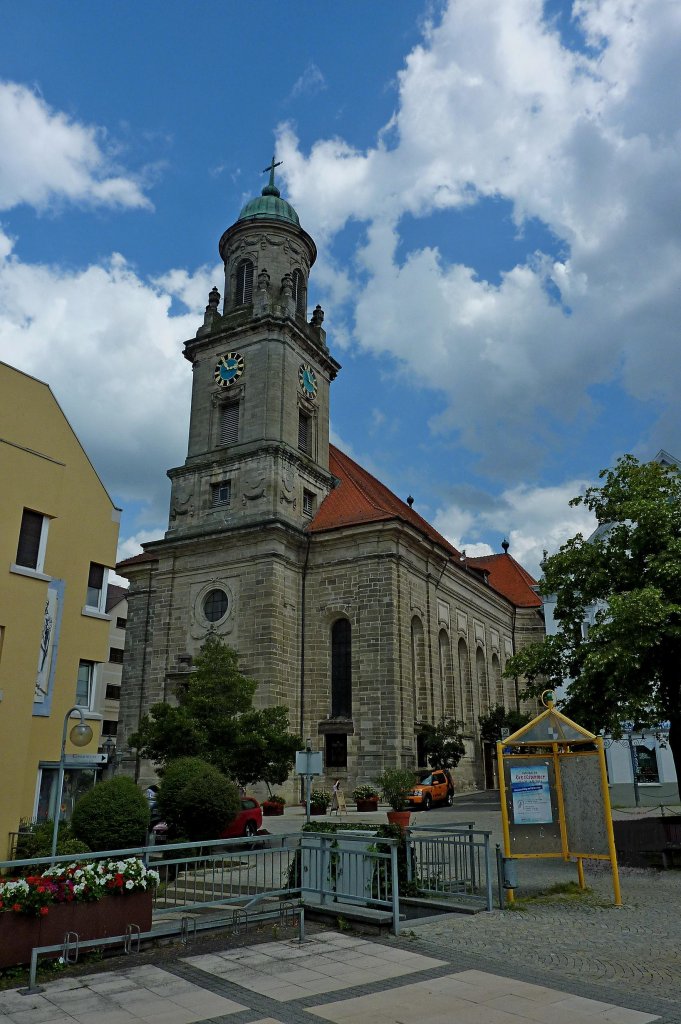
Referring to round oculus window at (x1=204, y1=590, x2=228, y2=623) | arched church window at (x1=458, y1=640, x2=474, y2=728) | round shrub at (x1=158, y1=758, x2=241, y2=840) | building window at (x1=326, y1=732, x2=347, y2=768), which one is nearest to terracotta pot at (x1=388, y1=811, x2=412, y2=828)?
round shrub at (x1=158, y1=758, x2=241, y2=840)

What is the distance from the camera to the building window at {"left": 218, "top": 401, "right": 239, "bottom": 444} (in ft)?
128

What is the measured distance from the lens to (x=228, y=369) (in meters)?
40.0

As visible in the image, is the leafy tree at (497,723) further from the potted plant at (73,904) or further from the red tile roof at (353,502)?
the potted plant at (73,904)

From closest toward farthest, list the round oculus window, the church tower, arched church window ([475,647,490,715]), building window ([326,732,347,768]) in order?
1. building window ([326,732,347,768])
2. the round oculus window
3. the church tower
4. arched church window ([475,647,490,715])

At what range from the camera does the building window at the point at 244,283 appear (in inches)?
1657

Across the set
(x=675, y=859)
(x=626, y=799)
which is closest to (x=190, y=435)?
(x=626, y=799)

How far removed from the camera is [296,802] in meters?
31.2

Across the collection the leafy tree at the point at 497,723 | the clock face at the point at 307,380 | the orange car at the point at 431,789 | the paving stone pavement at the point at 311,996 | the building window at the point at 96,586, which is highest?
the clock face at the point at 307,380

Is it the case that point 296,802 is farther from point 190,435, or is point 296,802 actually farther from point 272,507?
point 190,435

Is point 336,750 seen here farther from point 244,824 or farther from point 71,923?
point 71,923

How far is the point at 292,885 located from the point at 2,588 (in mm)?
7545

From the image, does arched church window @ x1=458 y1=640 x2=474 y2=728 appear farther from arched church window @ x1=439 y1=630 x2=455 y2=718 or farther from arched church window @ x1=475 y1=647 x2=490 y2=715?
arched church window @ x1=439 y1=630 x2=455 y2=718

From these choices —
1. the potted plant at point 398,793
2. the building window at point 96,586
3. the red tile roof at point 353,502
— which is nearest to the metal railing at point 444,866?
the potted plant at point 398,793

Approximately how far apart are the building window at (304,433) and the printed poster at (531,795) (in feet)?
95.5
